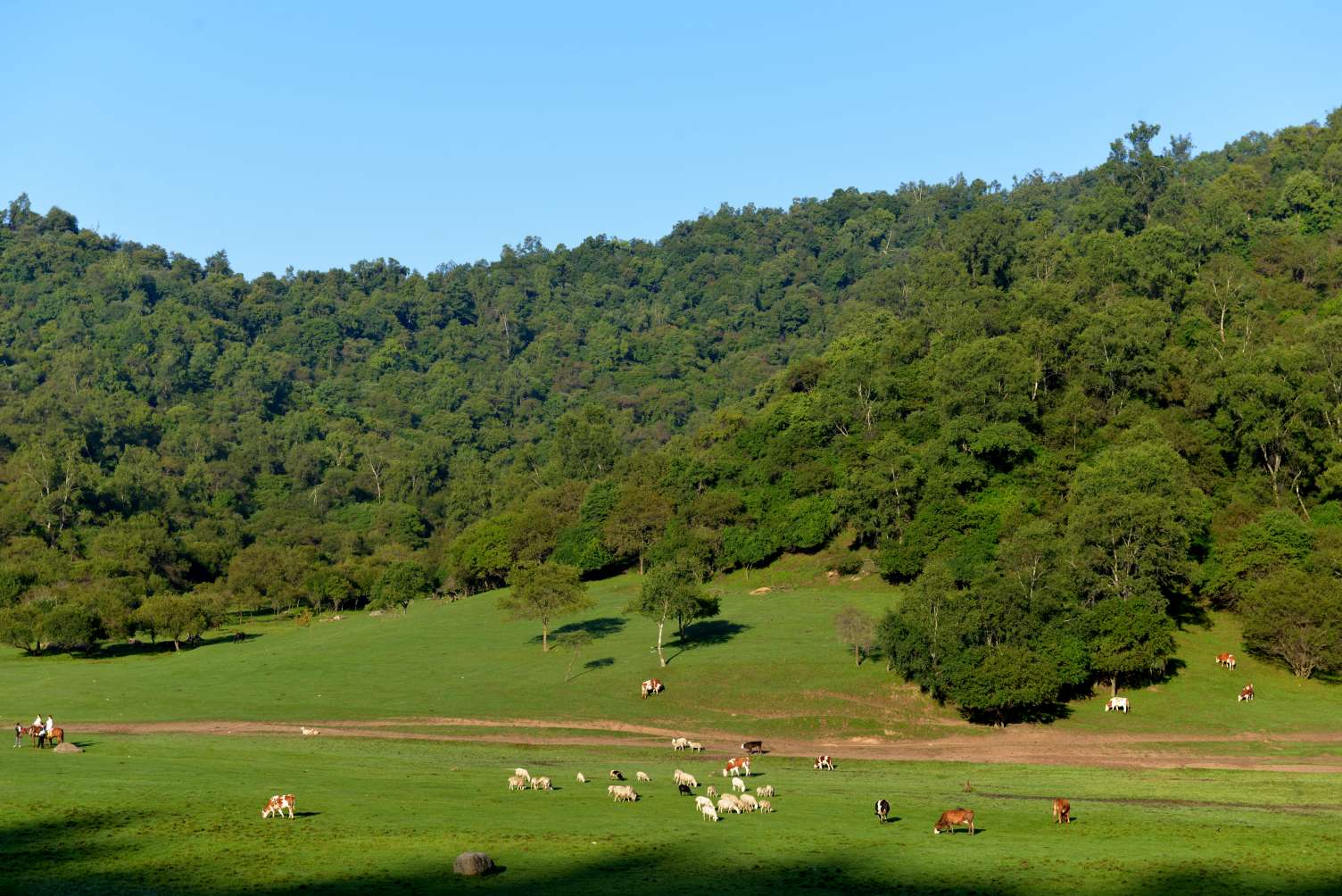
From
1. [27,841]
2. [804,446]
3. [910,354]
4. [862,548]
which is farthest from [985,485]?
[27,841]

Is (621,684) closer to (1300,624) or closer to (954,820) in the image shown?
(1300,624)

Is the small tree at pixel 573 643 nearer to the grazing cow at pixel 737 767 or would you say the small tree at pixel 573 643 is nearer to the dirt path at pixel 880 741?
the dirt path at pixel 880 741

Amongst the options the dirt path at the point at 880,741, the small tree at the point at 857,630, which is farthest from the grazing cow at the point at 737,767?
the small tree at the point at 857,630

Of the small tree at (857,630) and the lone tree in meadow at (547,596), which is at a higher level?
the lone tree in meadow at (547,596)

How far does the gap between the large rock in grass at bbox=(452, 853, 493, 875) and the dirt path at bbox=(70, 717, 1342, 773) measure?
117 feet

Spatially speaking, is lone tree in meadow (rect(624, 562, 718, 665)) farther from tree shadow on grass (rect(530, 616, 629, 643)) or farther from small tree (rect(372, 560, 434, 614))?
small tree (rect(372, 560, 434, 614))

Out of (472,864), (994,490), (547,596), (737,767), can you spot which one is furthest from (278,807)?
(994,490)

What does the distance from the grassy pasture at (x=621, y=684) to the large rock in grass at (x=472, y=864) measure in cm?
4420

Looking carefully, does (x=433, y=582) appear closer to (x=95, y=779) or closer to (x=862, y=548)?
(x=862, y=548)

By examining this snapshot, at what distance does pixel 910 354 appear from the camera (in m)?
158

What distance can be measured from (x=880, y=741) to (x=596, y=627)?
4223 cm

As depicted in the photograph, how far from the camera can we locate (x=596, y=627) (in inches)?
4432

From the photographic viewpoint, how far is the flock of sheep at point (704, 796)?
44.6m

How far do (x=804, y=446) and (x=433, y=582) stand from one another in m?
52.4
